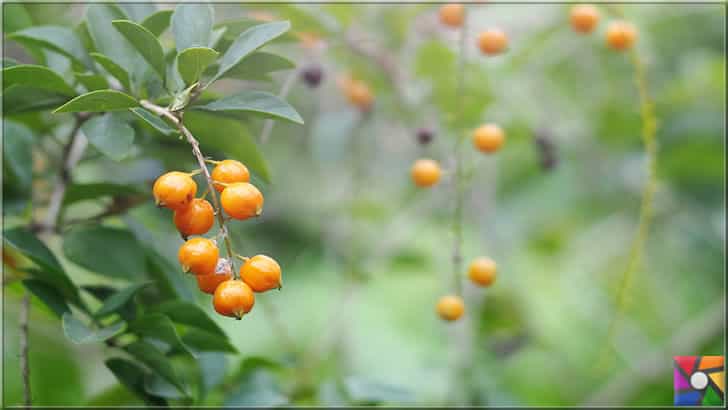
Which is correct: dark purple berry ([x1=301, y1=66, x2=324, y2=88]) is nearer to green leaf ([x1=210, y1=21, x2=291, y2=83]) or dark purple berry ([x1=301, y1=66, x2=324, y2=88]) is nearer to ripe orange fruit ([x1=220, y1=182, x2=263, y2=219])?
green leaf ([x1=210, y1=21, x2=291, y2=83])

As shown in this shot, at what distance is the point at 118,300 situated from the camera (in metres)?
0.66

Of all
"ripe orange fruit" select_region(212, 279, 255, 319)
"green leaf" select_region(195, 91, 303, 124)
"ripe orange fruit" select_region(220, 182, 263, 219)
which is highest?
"green leaf" select_region(195, 91, 303, 124)

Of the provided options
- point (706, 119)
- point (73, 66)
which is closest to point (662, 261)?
point (706, 119)

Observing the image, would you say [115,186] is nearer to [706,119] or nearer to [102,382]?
[102,382]

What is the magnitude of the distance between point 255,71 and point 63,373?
659 millimetres

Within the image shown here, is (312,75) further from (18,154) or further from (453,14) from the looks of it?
(18,154)

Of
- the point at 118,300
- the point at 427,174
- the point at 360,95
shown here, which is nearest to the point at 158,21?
the point at 118,300

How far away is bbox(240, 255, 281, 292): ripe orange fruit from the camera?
51 centimetres

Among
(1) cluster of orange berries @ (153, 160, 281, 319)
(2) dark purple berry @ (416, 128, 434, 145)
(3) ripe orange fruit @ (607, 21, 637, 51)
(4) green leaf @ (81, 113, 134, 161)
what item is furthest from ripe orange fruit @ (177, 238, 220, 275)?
(3) ripe orange fruit @ (607, 21, 637, 51)

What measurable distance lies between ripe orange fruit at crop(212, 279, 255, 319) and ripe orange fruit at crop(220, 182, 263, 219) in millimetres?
56

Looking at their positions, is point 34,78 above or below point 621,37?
above

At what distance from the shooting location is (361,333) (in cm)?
166

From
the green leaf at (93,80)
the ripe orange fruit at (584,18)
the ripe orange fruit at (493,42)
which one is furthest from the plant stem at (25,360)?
the ripe orange fruit at (584,18)

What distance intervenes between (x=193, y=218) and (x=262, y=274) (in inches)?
2.8
